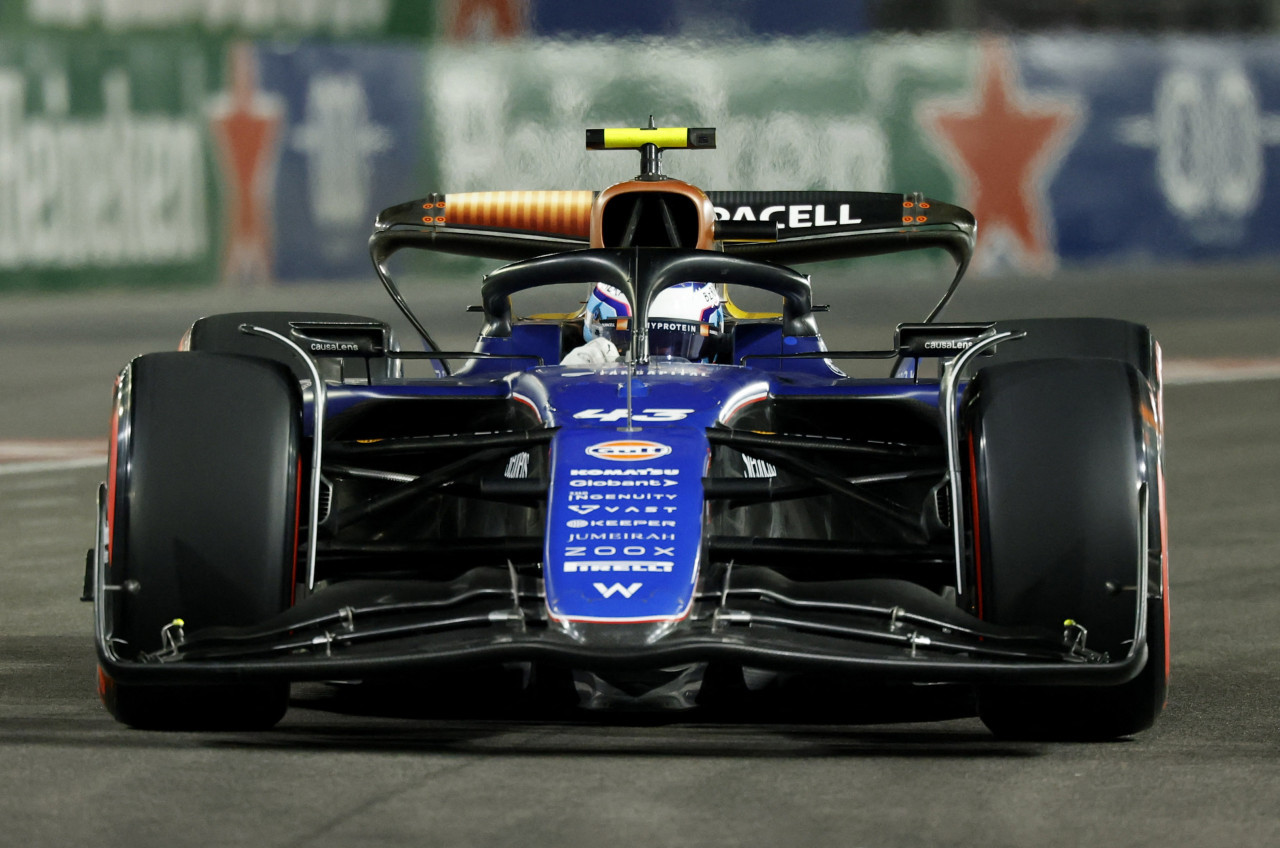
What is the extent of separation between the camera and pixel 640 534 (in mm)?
4965

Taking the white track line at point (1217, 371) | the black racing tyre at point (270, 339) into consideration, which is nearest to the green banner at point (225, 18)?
the white track line at point (1217, 371)

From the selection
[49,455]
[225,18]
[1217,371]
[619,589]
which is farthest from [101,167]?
[619,589]

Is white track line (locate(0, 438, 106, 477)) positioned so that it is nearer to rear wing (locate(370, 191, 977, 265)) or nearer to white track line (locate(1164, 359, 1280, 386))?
rear wing (locate(370, 191, 977, 265))

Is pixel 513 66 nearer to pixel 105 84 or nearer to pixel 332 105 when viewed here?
pixel 332 105

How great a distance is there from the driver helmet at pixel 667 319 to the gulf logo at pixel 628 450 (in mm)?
1438

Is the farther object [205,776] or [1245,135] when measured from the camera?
[1245,135]

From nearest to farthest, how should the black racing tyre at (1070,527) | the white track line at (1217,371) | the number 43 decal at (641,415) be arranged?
the black racing tyre at (1070,527) < the number 43 decal at (641,415) < the white track line at (1217,371)

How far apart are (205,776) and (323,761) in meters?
0.27

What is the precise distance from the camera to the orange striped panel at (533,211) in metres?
8.29

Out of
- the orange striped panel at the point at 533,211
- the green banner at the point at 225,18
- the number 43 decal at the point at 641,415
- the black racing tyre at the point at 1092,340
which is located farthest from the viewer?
the green banner at the point at 225,18

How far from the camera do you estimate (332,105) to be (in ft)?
73.7

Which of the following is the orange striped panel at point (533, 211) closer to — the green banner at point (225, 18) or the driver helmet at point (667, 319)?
the driver helmet at point (667, 319)

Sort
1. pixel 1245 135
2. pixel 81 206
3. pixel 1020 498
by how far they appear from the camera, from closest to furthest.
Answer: pixel 1020 498, pixel 81 206, pixel 1245 135

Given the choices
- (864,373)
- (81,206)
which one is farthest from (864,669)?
(81,206)
